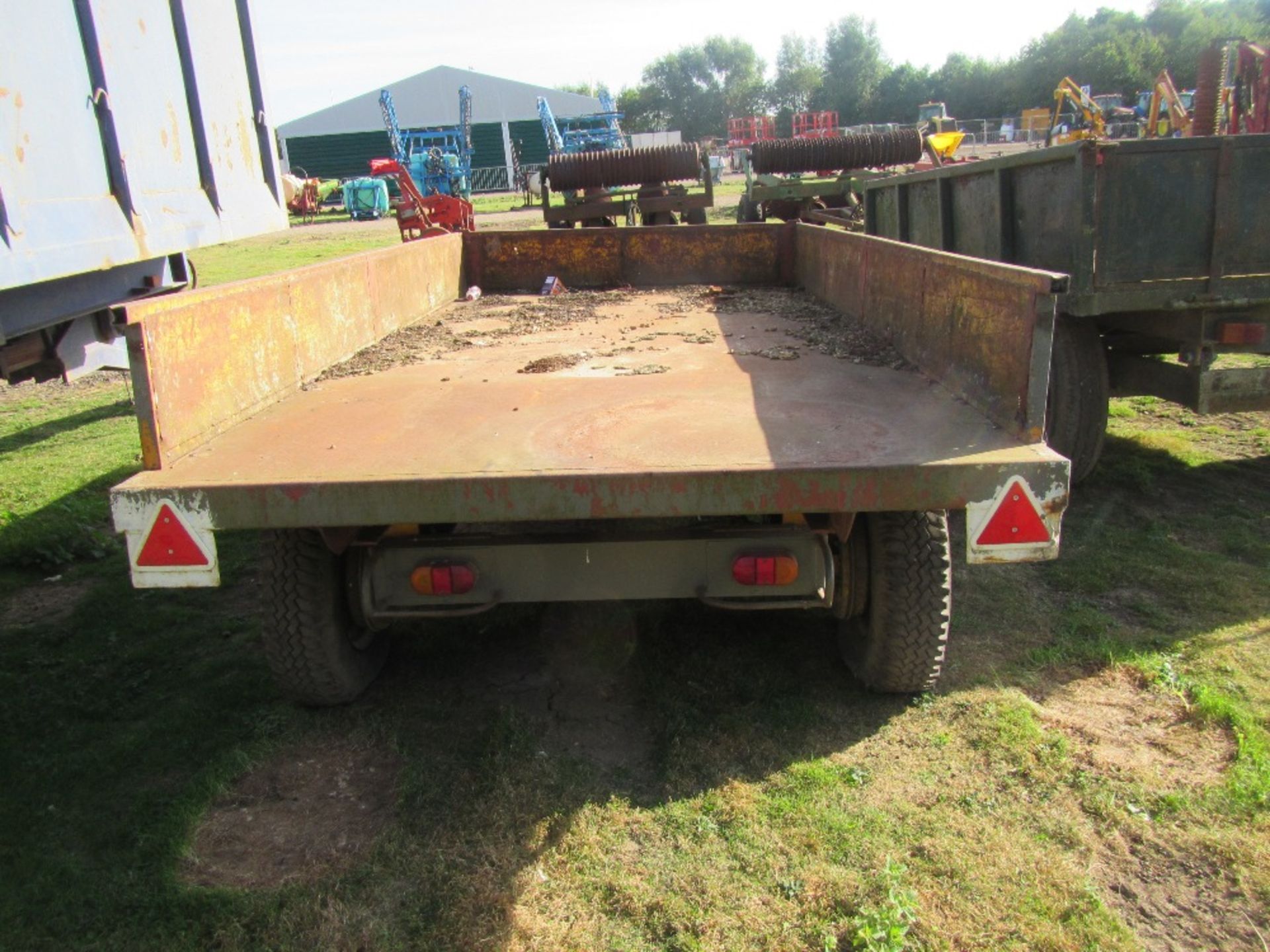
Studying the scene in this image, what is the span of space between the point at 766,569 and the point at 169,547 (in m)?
1.66

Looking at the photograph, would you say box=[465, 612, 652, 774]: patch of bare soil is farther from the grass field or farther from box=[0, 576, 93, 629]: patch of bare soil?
box=[0, 576, 93, 629]: patch of bare soil

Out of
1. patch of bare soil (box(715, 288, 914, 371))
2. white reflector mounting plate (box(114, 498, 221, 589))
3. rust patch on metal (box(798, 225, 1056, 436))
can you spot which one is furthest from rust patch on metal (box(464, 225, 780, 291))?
white reflector mounting plate (box(114, 498, 221, 589))

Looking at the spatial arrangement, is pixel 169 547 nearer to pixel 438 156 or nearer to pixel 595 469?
pixel 595 469

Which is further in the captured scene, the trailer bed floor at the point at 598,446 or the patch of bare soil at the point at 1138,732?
the patch of bare soil at the point at 1138,732

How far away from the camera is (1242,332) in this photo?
4.67m

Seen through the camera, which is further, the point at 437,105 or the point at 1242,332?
the point at 437,105

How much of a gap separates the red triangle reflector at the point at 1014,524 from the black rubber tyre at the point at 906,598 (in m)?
0.47

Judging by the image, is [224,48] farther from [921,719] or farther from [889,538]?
[921,719]

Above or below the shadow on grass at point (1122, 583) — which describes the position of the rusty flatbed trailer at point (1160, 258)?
above

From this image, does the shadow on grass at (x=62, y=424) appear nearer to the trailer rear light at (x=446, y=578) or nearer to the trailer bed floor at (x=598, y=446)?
the trailer bed floor at (x=598, y=446)

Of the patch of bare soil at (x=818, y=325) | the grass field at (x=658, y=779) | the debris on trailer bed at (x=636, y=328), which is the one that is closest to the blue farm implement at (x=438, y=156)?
the debris on trailer bed at (x=636, y=328)

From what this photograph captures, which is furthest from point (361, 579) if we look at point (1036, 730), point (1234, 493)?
point (1234, 493)

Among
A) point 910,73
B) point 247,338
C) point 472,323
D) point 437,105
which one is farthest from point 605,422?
point 910,73

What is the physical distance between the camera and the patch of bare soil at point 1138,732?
9.66 feet
